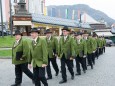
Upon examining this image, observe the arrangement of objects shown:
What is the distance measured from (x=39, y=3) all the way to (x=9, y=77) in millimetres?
65874

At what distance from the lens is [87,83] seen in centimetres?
1119

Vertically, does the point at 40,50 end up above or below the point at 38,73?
above

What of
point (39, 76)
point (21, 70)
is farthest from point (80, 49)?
point (39, 76)

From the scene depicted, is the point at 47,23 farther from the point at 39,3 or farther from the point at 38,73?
the point at 38,73

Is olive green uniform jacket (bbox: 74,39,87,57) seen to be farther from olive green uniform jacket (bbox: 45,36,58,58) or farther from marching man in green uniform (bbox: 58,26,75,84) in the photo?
marching man in green uniform (bbox: 58,26,75,84)

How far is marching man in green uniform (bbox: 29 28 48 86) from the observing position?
29.5 feet

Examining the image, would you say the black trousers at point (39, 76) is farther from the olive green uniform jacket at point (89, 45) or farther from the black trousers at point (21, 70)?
the olive green uniform jacket at point (89, 45)

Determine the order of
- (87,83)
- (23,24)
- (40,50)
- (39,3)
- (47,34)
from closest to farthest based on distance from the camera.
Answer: (40,50) → (87,83) → (47,34) → (23,24) → (39,3)

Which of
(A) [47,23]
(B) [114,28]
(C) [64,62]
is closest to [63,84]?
(C) [64,62]

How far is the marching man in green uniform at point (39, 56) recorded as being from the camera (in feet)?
29.5

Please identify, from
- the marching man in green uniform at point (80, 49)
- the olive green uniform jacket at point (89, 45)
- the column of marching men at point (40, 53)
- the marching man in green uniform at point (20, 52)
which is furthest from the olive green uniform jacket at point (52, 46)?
the olive green uniform jacket at point (89, 45)

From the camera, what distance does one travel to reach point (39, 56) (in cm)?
916

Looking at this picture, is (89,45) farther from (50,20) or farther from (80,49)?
(50,20)

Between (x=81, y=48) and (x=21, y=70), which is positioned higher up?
(x=81, y=48)
